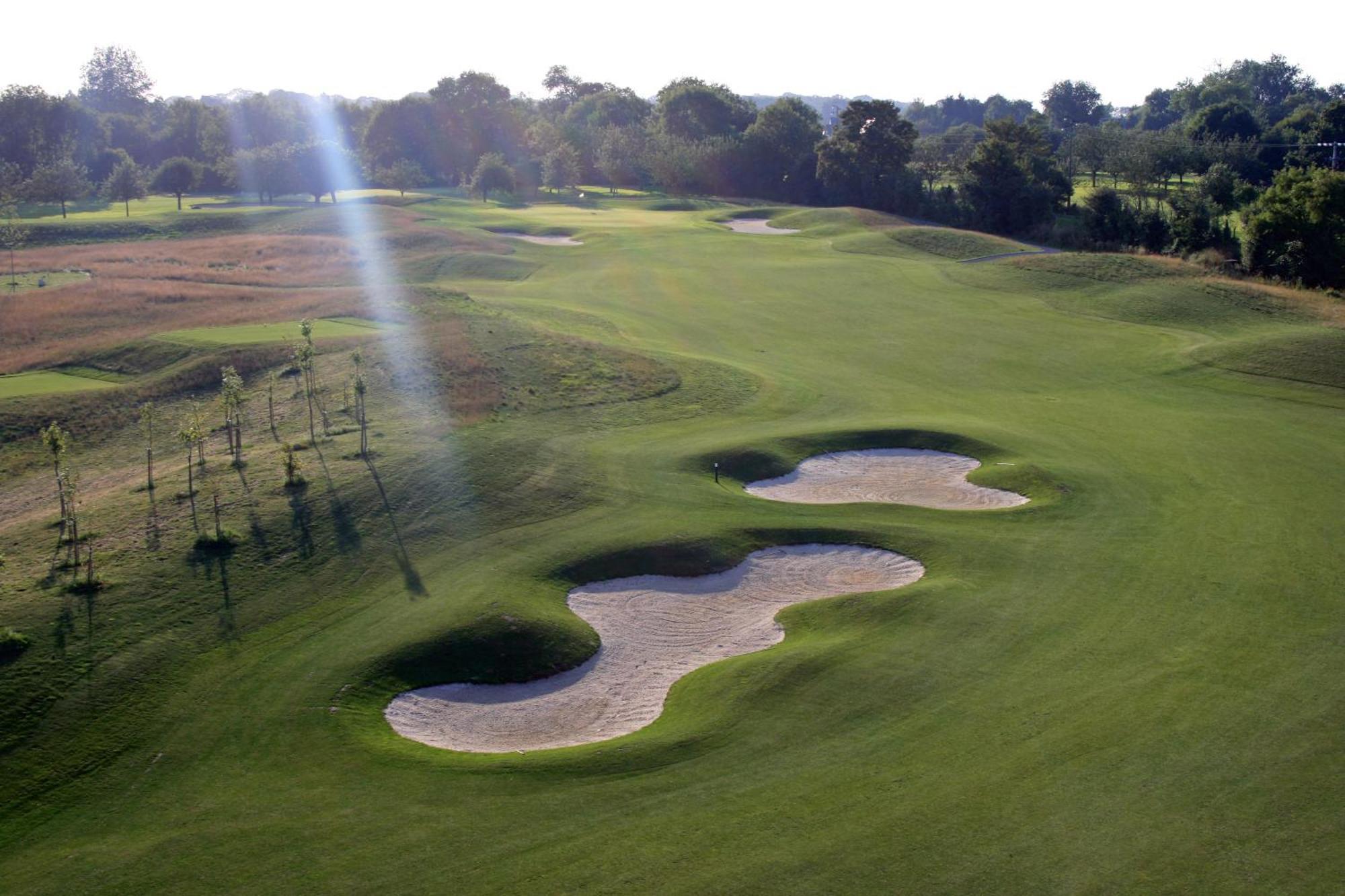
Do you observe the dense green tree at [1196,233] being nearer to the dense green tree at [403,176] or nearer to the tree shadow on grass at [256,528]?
the tree shadow on grass at [256,528]

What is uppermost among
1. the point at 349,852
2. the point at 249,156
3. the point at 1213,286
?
the point at 249,156

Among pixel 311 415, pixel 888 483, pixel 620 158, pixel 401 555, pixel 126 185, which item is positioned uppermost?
pixel 620 158

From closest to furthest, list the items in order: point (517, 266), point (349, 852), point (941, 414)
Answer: point (349, 852) < point (941, 414) < point (517, 266)

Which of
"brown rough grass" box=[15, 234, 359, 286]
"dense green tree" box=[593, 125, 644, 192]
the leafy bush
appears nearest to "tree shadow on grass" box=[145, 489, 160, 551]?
the leafy bush

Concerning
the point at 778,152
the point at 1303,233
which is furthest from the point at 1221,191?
the point at 778,152

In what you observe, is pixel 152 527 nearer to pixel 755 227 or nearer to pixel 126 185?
pixel 755 227

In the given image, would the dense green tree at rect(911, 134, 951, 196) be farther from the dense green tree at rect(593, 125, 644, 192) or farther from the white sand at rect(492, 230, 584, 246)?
the white sand at rect(492, 230, 584, 246)

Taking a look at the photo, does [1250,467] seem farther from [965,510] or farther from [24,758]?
[24,758]

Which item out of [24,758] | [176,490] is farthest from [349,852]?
[176,490]
